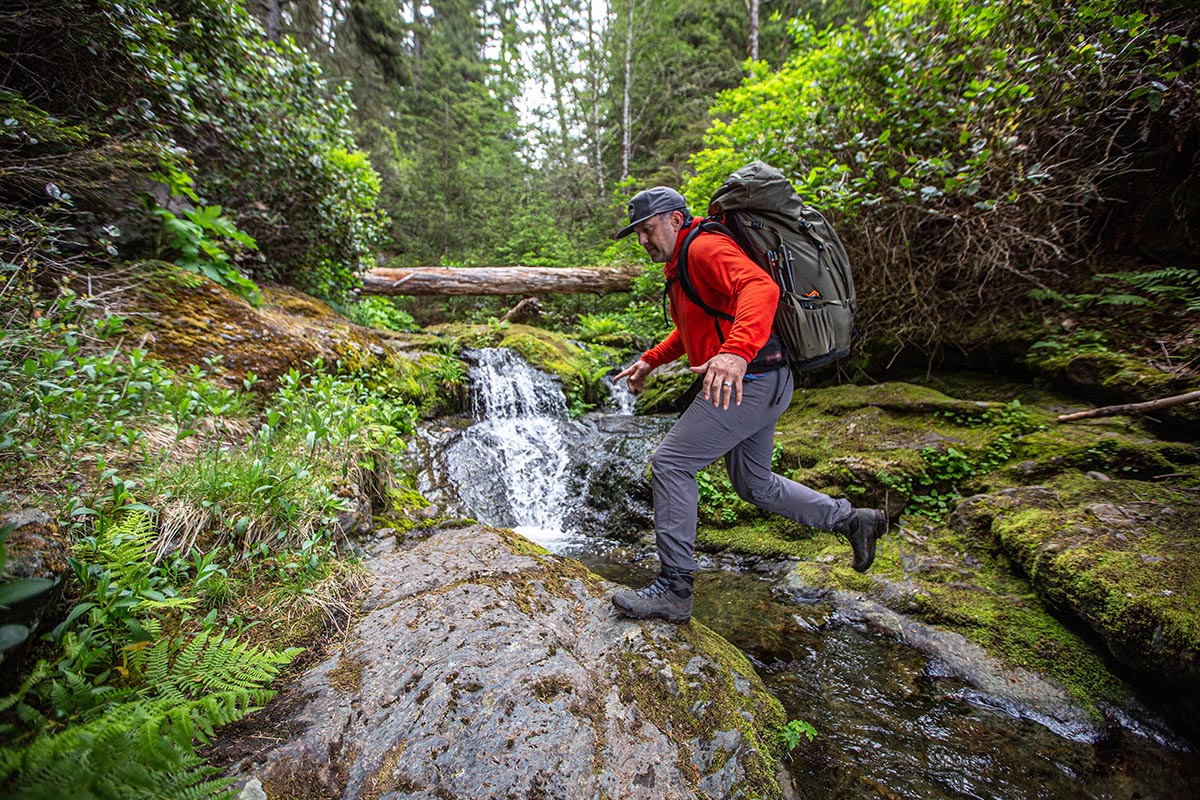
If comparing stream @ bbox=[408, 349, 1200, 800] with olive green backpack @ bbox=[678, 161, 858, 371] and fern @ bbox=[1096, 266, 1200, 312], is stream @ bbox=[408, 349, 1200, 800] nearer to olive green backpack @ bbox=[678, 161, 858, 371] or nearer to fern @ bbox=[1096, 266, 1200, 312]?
olive green backpack @ bbox=[678, 161, 858, 371]

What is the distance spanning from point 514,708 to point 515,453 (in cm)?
502

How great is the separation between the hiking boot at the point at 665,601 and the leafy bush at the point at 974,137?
5.13 metres

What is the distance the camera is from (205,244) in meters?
4.88

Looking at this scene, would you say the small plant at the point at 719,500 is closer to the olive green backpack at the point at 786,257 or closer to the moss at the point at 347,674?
the olive green backpack at the point at 786,257

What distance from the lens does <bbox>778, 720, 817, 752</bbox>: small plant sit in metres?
2.30

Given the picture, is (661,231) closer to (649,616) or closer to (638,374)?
(638,374)

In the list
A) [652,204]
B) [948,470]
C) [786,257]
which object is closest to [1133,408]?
[948,470]

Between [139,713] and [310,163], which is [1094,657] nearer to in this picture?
[139,713]

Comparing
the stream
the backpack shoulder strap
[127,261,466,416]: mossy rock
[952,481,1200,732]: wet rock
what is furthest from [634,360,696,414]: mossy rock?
the backpack shoulder strap

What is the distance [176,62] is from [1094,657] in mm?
8965

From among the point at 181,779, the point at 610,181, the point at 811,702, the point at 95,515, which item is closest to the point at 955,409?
the point at 811,702

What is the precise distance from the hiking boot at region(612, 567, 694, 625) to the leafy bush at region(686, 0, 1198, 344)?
202 inches

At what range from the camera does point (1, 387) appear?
7.68 feet

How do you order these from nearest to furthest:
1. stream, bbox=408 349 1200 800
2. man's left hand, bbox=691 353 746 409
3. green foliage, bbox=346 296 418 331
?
1. stream, bbox=408 349 1200 800
2. man's left hand, bbox=691 353 746 409
3. green foliage, bbox=346 296 418 331
